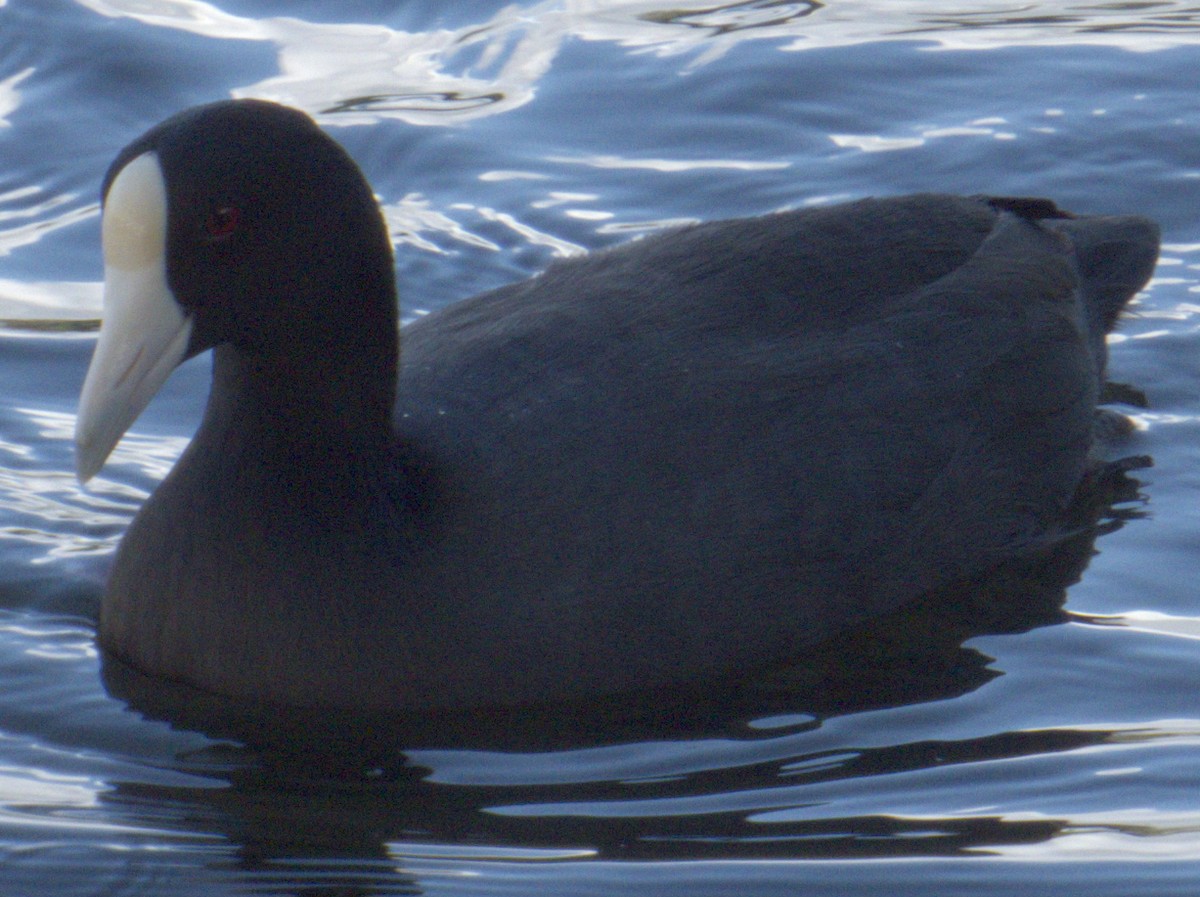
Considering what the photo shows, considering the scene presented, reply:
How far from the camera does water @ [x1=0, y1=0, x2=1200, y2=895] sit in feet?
12.9

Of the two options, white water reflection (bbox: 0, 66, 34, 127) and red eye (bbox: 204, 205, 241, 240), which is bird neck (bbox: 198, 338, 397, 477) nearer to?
red eye (bbox: 204, 205, 241, 240)

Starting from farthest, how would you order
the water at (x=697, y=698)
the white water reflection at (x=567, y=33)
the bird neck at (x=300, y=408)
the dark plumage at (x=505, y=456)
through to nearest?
the white water reflection at (x=567, y=33) < the bird neck at (x=300, y=408) < the dark plumage at (x=505, y=456) < the water at (x=697, y=698)

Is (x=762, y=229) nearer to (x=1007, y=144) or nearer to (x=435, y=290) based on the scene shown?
(x=435, y=290)

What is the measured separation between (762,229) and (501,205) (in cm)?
253

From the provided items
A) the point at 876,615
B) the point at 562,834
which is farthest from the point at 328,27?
the point at 562,834

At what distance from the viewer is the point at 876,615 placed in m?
4.89

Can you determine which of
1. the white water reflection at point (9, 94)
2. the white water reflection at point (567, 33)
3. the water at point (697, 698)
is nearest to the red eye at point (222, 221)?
the water at point (697, 698)

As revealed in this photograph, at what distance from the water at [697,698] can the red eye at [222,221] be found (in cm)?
105

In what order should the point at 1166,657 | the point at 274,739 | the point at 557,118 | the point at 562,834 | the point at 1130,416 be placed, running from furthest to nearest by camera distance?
the point at 557,118
the point at 1130,416
the point at 1166,657
the point at 274,739
the point at 562,834

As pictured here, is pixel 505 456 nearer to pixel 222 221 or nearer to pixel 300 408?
pixel 300 408

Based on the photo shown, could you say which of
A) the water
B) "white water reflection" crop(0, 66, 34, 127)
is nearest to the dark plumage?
A: the water

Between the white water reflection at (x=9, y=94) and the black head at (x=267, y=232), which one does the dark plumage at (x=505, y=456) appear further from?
the white water reflection at (x=9, y=94)

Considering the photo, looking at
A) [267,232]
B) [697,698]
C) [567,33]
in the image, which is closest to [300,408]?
[267,232]

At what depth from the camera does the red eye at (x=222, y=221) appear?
160 inches
